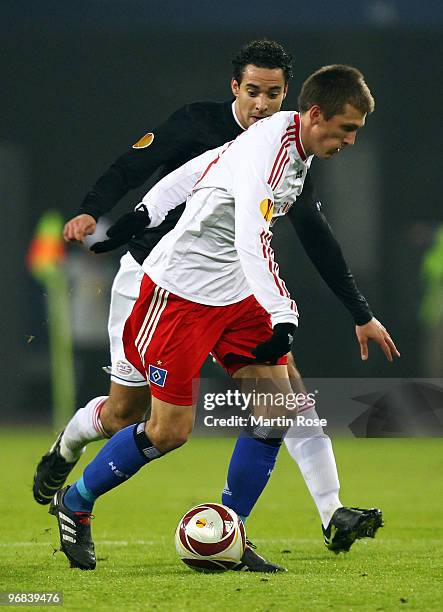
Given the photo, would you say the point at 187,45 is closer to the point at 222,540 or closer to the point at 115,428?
the point at 115,428

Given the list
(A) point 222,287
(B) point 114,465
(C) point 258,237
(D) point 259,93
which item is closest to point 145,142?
(D) point 259,93

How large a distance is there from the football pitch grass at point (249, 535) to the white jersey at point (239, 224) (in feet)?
3.03

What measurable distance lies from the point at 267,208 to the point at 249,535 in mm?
2093

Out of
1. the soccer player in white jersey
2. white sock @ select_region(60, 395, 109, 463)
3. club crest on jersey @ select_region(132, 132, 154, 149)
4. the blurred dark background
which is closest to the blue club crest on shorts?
the soccer player in white jersey

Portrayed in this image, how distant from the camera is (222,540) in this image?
475 cm

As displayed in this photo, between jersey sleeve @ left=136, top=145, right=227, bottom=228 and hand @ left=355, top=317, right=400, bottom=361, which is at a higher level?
jersey sleeve @ left=136, top=145, right=227, bottom=228

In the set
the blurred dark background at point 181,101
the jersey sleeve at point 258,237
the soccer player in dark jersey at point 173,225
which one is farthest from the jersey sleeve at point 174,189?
the blurred dark background at point 181,101

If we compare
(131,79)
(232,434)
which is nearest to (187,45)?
(131,79)

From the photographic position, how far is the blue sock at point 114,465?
484 centimetres

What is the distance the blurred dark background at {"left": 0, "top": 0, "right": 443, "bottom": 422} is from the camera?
11.8 metres

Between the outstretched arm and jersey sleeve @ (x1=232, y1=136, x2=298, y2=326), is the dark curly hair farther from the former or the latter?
jersey sleeve @ (x1=232, y1=136, x2=298, y2=326)

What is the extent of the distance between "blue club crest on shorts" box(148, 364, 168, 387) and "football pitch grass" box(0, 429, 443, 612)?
2.20 ft

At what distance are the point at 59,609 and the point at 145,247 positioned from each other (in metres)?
2.16

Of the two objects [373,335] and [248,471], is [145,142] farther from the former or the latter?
[248,471]
